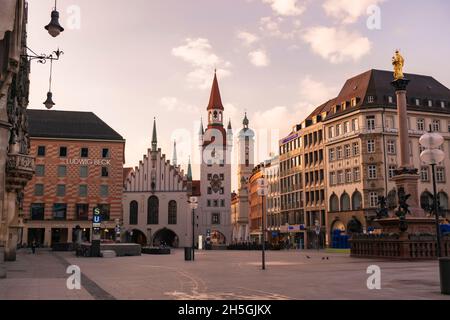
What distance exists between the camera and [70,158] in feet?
230

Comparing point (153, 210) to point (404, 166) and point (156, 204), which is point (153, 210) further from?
point (404, 166)

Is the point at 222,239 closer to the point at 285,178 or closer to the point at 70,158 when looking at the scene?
the point at 285,178

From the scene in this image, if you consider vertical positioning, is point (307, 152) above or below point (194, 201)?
above

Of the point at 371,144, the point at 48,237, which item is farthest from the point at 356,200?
the point at 48,237

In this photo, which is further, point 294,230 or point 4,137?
point 294,230

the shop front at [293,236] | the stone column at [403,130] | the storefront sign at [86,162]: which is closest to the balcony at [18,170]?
the stone column at [403,130]

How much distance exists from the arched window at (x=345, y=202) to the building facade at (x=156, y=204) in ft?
102

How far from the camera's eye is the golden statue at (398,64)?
35.6 metres

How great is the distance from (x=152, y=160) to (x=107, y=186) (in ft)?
60.3

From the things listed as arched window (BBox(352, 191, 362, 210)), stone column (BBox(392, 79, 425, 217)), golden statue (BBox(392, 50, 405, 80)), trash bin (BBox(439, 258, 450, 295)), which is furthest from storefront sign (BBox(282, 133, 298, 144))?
trash bin (BBox(439, 258, 450, 295))

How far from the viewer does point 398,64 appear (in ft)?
118

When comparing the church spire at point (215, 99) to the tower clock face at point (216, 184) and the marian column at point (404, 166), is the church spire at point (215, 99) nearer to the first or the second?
the tower clock face at point (216, 184)

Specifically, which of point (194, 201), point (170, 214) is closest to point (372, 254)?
point (194, 201)

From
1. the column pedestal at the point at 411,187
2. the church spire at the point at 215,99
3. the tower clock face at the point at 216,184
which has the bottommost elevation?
the column pedestal at the point at 411,187
